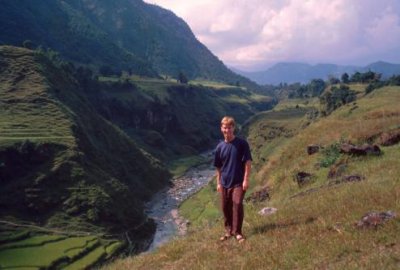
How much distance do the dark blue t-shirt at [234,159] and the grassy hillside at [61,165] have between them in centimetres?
6724

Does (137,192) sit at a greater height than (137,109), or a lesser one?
lesser

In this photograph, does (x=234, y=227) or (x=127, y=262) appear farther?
(x=127, y=262)

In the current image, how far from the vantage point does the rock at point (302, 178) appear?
87.8 feet

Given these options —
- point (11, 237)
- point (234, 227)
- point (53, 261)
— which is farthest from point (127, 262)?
point (11, 237)

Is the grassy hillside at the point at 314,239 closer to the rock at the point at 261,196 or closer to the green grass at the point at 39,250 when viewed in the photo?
the rock at the point at 261,196

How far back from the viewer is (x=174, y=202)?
118 m

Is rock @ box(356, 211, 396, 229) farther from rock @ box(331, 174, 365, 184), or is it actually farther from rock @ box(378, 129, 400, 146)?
rock @ box(378, 129, 400, 146)

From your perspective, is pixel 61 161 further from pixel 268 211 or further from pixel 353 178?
pixel 268 211

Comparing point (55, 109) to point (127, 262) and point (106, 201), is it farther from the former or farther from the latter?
point (127, 262)

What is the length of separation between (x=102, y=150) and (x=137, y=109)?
6671cm

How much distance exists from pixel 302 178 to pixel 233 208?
46.1 ft

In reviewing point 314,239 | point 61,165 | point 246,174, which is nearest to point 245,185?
point 246,174

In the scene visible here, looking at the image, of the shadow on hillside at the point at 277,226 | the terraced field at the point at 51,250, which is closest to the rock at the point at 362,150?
the shadow on hillside at the point at 277,226

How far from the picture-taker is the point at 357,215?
13.3 m
